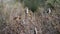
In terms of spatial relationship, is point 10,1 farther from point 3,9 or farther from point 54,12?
point 54,12

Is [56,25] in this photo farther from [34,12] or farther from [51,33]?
[34,12]

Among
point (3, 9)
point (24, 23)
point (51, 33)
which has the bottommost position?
point (51, 33)

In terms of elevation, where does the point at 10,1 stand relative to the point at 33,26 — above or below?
above

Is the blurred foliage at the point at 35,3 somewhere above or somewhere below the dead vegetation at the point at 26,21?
above

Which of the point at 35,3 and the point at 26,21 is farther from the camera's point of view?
the point at 35,3

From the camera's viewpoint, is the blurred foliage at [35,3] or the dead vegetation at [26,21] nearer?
the dead vegetation at [26,21]

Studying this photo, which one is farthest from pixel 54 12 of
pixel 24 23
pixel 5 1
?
pixel 5 1

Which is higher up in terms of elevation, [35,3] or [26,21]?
[35,3]

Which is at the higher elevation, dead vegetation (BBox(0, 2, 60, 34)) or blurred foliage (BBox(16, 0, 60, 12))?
blurred foliage (BBox(16, 0, 60, 12))

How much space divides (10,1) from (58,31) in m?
1.62

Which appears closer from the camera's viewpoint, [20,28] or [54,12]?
[20,28]

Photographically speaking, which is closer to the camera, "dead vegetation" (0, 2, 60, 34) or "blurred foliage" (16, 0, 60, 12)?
"dead vegetation" (0, 2, 60, 34)

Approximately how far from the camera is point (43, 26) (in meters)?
5.52

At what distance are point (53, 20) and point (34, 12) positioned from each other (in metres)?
0.61
